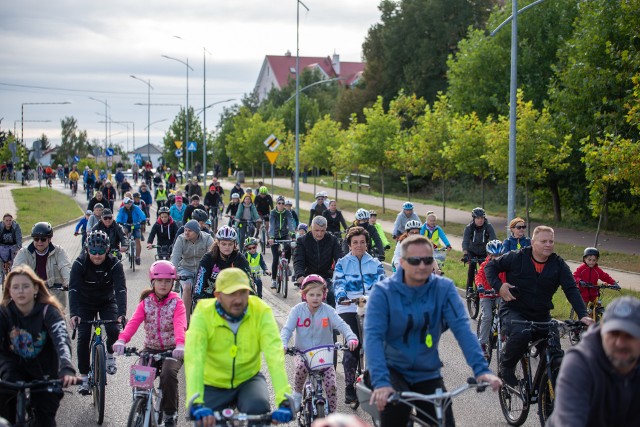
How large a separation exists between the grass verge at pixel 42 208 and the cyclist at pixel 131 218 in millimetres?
8614

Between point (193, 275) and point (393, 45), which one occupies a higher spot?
point (393, 45)

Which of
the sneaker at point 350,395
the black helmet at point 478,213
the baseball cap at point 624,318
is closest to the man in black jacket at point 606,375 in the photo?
the baseball cap at point 624,318

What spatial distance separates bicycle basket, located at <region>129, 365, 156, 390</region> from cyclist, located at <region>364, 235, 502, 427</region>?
2190mm

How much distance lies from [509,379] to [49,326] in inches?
168

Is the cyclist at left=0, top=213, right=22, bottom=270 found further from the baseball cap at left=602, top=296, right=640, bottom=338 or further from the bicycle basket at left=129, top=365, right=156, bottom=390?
the baseball cap at left=602, top=296, right=640, bottom=338

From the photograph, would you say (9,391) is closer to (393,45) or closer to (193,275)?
(193,275)

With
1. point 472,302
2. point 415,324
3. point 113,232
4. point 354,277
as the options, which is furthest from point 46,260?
point 472,302

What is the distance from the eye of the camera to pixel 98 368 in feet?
28.0

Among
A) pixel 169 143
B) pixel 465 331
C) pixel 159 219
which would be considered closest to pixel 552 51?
pixel 159 219

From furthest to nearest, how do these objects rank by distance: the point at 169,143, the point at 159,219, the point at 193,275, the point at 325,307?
1. the point at 169,143
2. the point at 159,219
3. the point at 193,275
4. the point at 325,307

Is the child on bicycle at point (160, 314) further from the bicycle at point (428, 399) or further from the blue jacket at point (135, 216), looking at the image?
the blue jacket at point (135, 216)

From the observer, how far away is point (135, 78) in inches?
2608

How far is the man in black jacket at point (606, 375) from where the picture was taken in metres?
4.07

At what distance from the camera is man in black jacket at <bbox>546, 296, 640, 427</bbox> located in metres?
4.07
